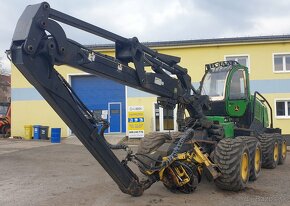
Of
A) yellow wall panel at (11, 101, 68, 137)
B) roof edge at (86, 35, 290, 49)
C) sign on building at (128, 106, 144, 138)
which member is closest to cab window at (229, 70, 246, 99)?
sign on building at (128, 106, 144, 138)

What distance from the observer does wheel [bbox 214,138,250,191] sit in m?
7.30

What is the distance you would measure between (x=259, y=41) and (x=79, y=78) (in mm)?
11262

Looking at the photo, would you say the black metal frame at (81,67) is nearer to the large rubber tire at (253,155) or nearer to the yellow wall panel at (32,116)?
the large rubber tire at (253,155)

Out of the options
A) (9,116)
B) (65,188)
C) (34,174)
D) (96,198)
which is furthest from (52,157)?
(9,116)

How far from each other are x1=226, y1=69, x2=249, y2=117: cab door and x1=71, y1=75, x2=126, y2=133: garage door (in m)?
13.6

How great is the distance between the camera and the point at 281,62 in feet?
68.4

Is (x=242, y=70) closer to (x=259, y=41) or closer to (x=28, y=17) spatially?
(x=28, y=17)

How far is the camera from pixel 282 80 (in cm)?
2053

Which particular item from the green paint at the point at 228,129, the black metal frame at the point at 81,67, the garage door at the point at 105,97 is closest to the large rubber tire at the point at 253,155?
the green paint at the point at 228,129

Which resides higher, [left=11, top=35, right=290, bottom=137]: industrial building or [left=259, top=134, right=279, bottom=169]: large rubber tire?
[left=11, top=35, right=290, bottom=137]: industrial building

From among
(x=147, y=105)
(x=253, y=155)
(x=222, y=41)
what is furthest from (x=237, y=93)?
(x=147, y=105)

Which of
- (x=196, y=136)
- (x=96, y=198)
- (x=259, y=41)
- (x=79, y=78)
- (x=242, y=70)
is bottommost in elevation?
(x=96, y=198)

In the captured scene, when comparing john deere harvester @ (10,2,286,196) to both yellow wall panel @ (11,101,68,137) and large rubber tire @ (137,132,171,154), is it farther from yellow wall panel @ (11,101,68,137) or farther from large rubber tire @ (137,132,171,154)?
yellow wall panel @ (11,101,68,137)

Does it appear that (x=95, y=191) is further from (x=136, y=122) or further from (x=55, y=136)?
(x=55, y=136)
